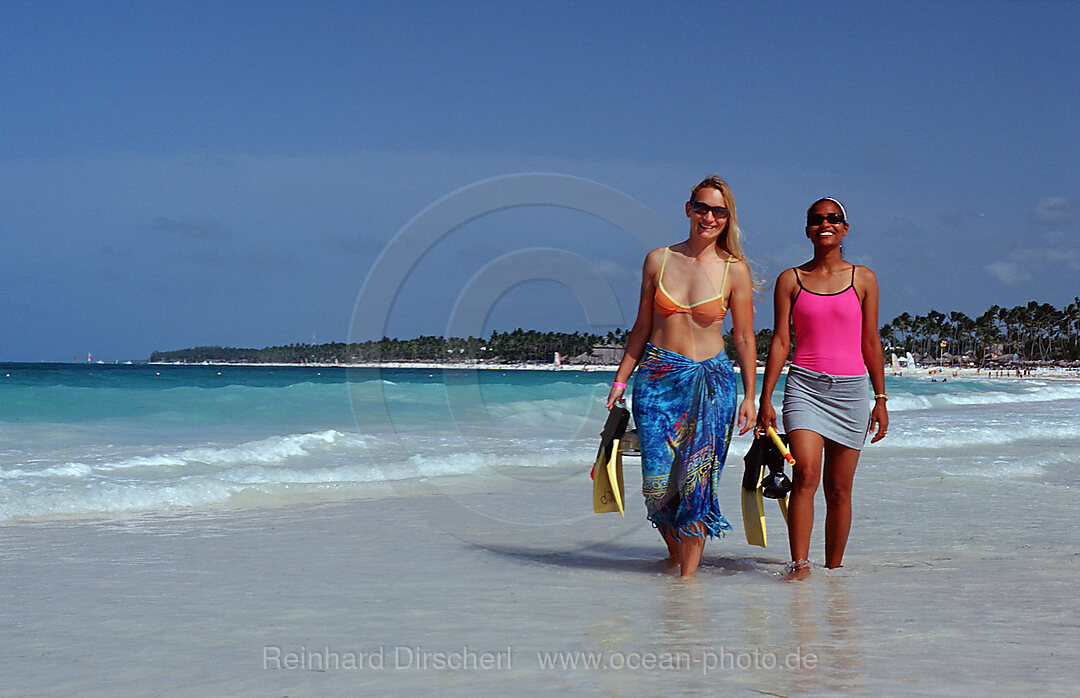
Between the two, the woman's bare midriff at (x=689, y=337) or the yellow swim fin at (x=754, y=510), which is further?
the yellow swim fin at (x=754, y=510)

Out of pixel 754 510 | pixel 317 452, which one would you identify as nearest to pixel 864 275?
pixel 754 510

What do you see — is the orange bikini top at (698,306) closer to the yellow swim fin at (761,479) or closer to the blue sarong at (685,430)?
the blue sarong at (685,430)

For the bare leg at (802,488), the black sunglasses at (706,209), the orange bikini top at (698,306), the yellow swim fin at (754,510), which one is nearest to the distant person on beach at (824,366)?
the bare leg at (802,488)

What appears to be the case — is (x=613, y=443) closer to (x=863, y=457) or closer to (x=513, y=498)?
(x=513, y=498)

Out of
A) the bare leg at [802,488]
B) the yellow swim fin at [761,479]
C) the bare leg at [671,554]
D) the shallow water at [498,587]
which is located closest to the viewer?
the shallow water at [498,587]

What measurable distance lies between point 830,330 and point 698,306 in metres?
0.64

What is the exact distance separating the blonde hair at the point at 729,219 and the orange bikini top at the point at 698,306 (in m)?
0.09

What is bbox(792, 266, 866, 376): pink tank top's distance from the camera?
15.2 ft

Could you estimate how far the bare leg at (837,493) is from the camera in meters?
4.74

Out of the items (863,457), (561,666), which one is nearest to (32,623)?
(561,666)

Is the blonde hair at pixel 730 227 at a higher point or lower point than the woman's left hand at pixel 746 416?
higher

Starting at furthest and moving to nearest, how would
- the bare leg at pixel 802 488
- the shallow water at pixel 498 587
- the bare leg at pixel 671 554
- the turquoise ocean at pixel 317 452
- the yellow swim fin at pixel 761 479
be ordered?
1. the turquoise ocean at pixel 317 452
2. the bare leg at pixel 671 554
3. the yellow swim fin at pixel 761 479
4. the bare leg at pixel 802 488
5. the shallow water at pixel 498 587

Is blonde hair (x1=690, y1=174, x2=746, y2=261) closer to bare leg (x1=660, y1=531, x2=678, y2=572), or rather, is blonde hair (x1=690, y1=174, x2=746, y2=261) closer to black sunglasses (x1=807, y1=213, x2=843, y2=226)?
black sunglasses (x1=807, y1=213, x2=843, y2=226)

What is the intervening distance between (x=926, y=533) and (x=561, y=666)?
3669mm
